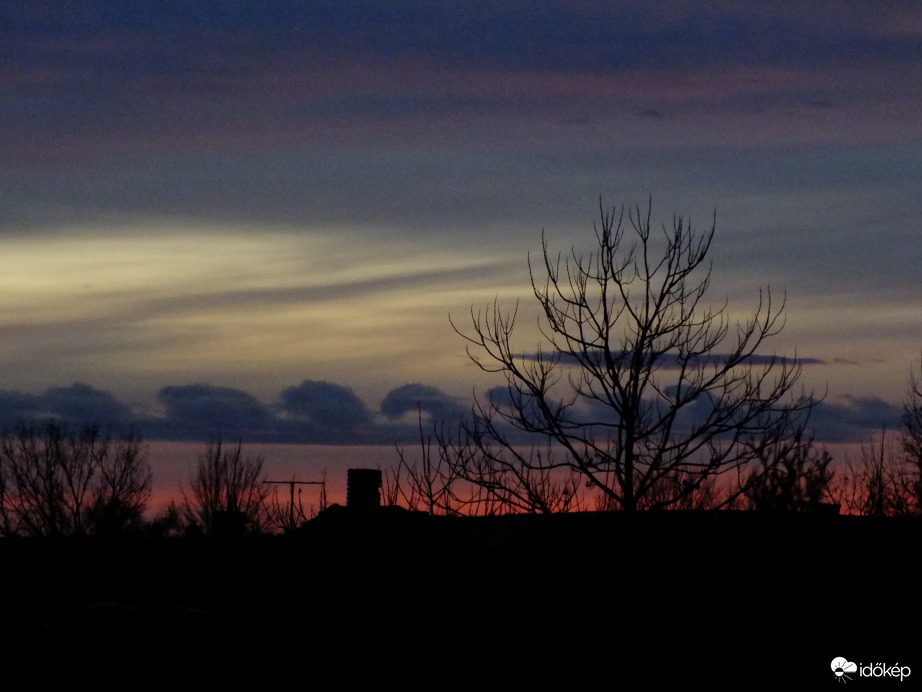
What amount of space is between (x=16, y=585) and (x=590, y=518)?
2961cm

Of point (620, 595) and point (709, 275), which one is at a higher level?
point (709, 275)

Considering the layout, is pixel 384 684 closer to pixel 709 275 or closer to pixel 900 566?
pixel 900 566

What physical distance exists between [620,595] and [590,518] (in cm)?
476

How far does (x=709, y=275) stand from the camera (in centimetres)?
1980

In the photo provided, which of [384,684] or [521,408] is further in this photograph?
[521,408]

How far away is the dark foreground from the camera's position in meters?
13.3

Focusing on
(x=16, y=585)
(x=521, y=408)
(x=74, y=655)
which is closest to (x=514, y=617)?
(x=521, y=408)

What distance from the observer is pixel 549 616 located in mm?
15492

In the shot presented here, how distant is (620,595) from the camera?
1545 cm

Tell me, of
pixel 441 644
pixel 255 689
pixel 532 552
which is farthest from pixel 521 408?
pixel 255 689

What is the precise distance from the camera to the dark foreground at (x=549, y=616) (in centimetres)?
1330

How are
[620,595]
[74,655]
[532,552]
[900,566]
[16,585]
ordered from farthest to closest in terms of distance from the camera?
[16,585], [74,655], [532,552], [620,595], [900,566]

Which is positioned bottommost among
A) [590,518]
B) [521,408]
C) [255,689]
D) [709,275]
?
[255,689]

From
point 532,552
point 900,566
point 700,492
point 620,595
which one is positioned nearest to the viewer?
point 900,566
